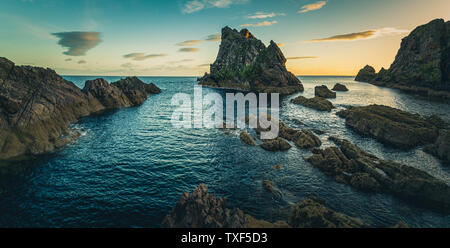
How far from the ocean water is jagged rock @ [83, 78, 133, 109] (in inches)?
1434

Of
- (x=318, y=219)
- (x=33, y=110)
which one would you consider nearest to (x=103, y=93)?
(x=33, y=110)

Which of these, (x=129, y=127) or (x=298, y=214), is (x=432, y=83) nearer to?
(x=298, y=214)

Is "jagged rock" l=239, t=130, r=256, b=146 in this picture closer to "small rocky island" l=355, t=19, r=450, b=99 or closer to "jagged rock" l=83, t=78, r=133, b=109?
"jagged rock" l=83, t=78, r=133, b=109

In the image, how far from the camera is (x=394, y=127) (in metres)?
38.7

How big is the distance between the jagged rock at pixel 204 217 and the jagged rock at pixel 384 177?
13272 millimetres

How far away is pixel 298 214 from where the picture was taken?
17.5 meters

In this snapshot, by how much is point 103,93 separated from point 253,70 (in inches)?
4297

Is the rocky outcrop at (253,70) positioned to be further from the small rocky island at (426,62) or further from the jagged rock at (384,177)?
the jagged rock at (384,177)

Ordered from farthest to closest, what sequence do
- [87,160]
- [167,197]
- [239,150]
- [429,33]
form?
[429,33] < [239,150] < [87,160] < [167,197]

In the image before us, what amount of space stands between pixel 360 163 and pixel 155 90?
131m

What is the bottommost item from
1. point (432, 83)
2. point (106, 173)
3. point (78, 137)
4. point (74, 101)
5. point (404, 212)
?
point (404, 212)

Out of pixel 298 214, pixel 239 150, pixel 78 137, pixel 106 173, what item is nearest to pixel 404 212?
pixel 298 214

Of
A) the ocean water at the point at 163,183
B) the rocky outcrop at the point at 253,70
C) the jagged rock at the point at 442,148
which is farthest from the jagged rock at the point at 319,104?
the rocky outcrop at the point at 253,70

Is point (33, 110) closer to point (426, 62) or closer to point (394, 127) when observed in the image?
point (394, 127)
